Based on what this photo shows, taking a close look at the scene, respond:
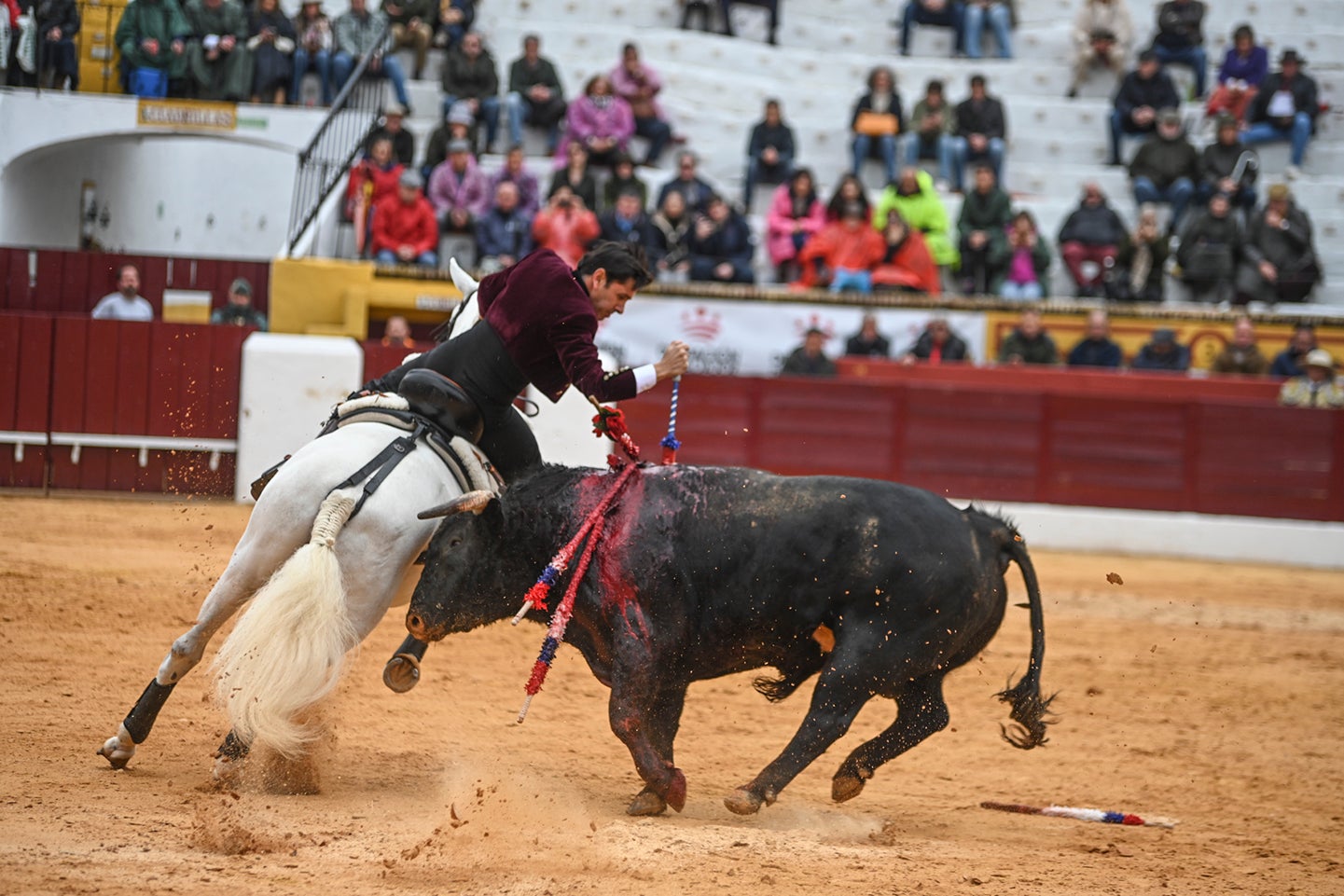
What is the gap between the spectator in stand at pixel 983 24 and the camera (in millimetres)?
18344

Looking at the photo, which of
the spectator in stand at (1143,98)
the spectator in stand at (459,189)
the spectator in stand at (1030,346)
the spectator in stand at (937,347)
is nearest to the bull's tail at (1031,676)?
the spectator in stand at (937,347)

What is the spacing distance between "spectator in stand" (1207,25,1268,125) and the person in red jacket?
13453mm

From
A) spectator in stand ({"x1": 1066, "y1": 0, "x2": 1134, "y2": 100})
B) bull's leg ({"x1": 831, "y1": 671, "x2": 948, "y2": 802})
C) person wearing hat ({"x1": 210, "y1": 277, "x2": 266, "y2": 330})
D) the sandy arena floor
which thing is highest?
spectator in stand ({"x1": 1066, "y1": 0, "x2": 1134, "y2": 100})

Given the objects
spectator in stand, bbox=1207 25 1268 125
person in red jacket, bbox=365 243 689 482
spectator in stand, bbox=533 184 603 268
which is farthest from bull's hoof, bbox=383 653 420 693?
spectator in stand, bbox=1207 25 1268 125

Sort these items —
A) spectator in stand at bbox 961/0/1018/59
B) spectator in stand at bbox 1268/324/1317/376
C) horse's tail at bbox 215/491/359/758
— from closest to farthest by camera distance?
horse's tail at bbox 215/491/359/758, spectator in stand at bbox 1268/324/1317/376, spectator in stand at bbox 961/0/1018/59

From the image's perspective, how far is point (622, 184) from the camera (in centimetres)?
1463

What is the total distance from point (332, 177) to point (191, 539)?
18.6 feet

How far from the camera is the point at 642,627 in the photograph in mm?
4703

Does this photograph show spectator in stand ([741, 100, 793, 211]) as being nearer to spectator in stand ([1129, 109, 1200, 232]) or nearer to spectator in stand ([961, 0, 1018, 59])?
spectator in stand ([1129, 109, 1200, 232])

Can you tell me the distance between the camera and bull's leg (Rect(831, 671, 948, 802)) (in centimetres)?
480

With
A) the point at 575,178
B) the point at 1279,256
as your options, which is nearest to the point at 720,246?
the point at 575,178

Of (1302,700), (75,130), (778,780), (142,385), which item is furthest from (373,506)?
(75,130)

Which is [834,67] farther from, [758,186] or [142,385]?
[142,385]

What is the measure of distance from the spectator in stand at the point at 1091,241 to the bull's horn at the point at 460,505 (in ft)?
36.7
